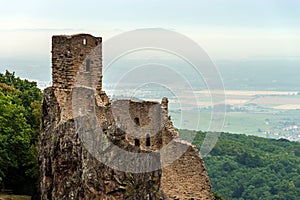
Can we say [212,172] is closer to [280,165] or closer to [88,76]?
[280,165]

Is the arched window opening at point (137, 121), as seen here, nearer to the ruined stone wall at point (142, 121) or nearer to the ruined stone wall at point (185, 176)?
the ruined stone wall at point (142, 121)

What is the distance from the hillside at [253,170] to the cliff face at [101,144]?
101 ft

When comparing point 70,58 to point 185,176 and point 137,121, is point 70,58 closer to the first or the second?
point 137,121

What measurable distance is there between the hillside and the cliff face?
3066 cm

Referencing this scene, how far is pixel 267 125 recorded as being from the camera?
7750cm

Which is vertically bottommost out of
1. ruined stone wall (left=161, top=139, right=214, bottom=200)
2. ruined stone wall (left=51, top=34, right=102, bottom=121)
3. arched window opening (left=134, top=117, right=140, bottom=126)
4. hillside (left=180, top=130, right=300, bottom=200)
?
hillside (left=180, top=130, right=300, bottom=200)

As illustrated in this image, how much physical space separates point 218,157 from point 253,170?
Answer: 4.29m

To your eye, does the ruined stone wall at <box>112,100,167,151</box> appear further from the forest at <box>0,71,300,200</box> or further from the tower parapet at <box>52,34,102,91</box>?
the tower parapet at <box>52,34,102,91</box>

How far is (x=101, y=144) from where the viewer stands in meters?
21.9

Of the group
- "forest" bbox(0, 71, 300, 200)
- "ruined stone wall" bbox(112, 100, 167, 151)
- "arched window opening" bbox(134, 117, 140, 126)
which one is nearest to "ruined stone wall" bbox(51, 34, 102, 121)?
"ruined stone wall" bbox(112, 100, 167, 151)

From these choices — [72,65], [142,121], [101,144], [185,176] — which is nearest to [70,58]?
[72,65]

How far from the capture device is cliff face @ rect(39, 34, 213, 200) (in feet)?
67.2

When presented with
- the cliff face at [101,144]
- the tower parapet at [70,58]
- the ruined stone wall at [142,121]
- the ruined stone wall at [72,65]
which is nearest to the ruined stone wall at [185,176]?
the cliff face at [101,144]

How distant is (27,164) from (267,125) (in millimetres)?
52045
